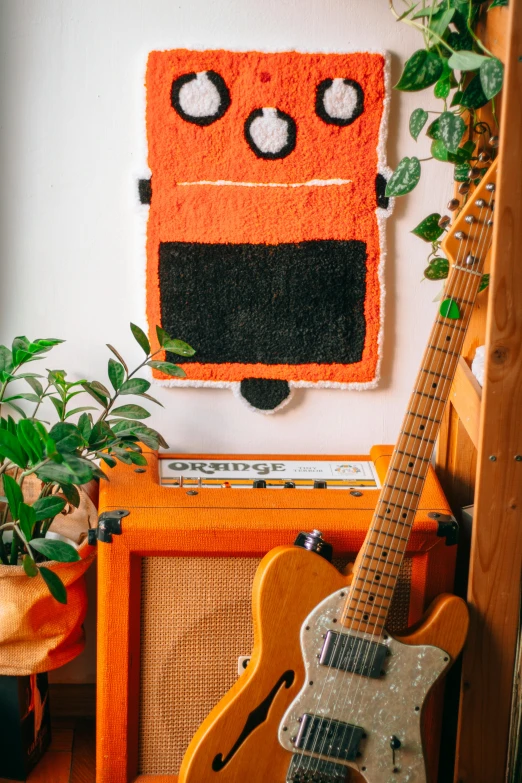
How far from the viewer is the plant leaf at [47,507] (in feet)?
4.40

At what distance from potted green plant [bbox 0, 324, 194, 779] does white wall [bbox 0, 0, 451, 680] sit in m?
0.20

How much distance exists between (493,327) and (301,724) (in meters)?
0.71

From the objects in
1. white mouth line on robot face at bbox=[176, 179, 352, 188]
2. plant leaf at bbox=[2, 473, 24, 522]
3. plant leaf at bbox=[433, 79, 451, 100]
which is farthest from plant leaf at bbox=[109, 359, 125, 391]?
plant leaf at bbox=[433, 79, 451, 100]

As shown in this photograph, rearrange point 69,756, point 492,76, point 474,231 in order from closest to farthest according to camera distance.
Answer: point 492,76
point 474,231
point 69,756

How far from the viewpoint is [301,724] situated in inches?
50.5

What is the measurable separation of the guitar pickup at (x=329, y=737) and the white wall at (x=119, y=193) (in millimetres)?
656

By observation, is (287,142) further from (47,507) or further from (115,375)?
(47,507)

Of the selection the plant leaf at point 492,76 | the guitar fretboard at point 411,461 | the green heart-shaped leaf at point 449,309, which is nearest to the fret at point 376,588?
the guitar fretboard at point 411,461

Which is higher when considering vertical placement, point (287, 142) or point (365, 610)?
point (287, 142)

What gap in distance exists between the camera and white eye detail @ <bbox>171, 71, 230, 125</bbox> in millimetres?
1594

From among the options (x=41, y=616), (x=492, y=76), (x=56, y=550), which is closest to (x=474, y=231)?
(x=492, y=76)

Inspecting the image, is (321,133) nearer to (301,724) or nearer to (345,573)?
(345,573)

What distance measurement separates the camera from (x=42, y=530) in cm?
150

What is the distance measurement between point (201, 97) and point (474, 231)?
67 cm
